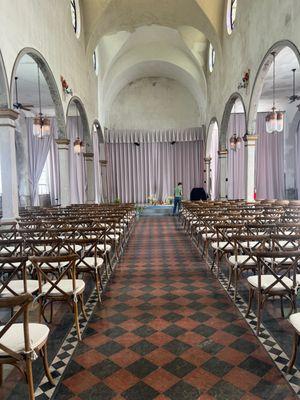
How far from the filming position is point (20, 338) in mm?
2443

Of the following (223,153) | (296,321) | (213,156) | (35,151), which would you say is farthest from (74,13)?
(296,321)

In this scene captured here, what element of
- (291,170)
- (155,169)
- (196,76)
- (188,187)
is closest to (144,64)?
(196,76)

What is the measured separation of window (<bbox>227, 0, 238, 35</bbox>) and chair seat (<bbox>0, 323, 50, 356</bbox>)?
12536 millimetres

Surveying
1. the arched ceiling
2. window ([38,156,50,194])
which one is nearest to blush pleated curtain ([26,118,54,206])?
window ([38,156,50,194])

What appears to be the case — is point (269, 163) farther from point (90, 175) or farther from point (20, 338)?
point (20, 338)

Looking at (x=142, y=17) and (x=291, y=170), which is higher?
(x=142, y=17)

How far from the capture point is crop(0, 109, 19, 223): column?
6.64 metres

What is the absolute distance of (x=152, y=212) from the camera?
18.2 m

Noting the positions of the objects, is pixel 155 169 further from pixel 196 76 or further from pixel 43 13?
pixel 43 13

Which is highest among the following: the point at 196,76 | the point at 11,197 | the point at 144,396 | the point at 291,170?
the point at 196,76

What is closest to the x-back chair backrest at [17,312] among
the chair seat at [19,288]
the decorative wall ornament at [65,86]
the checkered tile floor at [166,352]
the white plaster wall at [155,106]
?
the checkered tile floor at [166,352]

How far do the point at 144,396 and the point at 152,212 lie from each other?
15678mm

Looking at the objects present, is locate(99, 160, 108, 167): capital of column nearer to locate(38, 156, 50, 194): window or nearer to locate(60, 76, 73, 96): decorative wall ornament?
locate(38, 156, 50, 194): window

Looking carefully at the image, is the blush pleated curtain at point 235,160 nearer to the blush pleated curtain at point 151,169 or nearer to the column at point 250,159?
the blush pleated curtain at point 151,169
